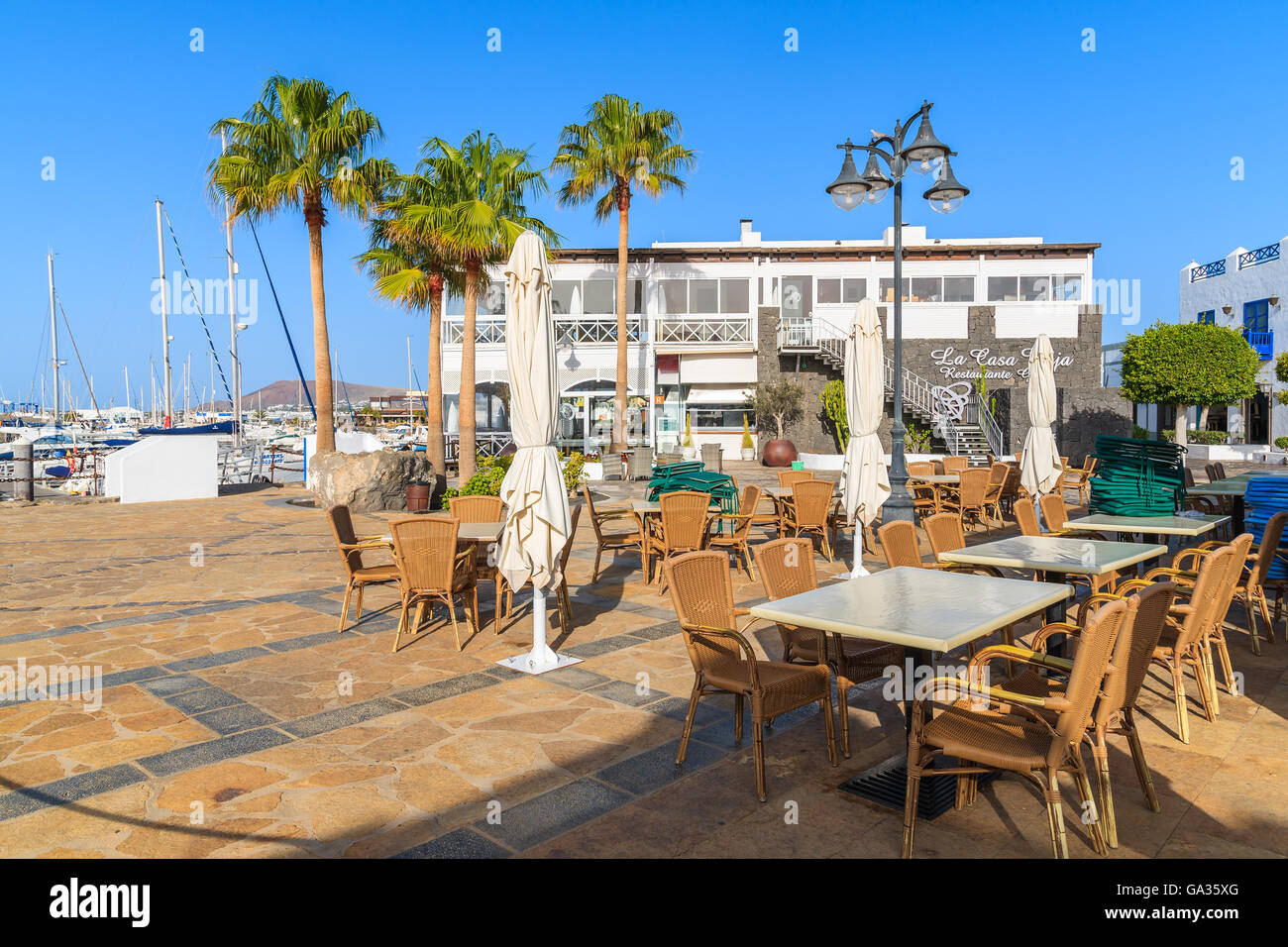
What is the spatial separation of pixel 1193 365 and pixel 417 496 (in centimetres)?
2261

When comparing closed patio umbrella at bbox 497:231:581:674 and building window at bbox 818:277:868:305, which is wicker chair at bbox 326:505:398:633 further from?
building window at bbox 818:277:868:305

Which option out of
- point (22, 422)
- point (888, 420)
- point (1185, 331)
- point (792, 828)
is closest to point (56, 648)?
point (792, 828)

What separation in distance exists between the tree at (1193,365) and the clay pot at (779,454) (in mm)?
10734

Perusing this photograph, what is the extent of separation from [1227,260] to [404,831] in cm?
4185

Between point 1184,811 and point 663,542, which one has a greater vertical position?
point 663,542

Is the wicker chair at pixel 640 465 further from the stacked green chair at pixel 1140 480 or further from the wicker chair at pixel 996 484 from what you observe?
the stacked green chair at pixel 1140 480

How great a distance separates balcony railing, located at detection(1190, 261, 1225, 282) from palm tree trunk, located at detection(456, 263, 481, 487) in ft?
111

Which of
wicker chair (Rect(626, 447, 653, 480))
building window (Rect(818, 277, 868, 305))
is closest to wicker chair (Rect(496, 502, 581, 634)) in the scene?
wicker chair (Rect(626, 447, 653, 480))

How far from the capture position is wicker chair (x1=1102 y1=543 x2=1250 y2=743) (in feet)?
14.2

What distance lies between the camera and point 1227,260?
3494 cm

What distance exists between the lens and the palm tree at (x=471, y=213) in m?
15.6

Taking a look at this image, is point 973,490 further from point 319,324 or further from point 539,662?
point 319,324

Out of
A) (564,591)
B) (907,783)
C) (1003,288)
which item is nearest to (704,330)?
(1003,288)
